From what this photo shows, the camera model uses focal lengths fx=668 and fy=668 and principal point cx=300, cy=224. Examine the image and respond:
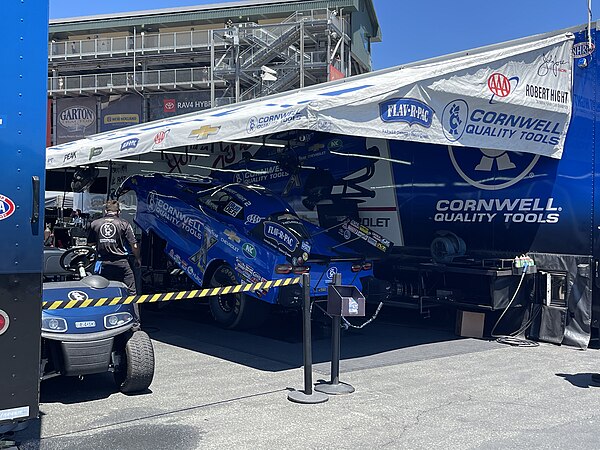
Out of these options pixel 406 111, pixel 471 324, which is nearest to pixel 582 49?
pixel 406 111

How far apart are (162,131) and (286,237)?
2.17 metres

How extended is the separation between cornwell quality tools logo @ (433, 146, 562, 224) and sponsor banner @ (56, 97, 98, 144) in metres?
46.7

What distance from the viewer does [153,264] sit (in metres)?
10.6

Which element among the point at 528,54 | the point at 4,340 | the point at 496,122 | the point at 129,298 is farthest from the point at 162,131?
the point at 4,340

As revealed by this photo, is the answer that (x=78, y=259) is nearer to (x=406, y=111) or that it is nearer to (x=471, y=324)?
(x=406, y=111)

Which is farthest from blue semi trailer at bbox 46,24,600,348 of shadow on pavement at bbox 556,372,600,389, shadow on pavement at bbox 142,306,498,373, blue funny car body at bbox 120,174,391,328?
shadow on pavement at bbox 556,372,600,389

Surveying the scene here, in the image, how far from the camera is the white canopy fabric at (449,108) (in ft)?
22.9

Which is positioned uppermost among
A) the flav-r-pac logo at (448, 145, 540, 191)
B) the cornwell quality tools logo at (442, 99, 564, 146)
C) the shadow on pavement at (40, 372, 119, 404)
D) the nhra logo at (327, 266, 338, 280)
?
the cornwell quality tools logo at (442, 99, 564, 146)

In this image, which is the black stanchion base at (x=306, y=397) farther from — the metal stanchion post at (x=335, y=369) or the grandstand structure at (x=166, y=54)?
the grandstand structure at (x=166, y=54)

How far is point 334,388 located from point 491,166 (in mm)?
4640

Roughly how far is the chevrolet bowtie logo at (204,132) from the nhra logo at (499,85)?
3303mm

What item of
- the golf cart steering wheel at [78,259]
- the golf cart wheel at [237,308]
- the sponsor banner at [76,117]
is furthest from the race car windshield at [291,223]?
the sponsor banner at [76,117]

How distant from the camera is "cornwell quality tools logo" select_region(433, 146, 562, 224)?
904cm

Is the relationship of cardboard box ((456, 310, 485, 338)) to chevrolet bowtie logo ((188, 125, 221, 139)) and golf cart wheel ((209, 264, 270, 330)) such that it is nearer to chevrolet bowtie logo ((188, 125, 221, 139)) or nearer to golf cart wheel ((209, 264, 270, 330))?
golf cart wheel ((209, 264, 270, 330))
